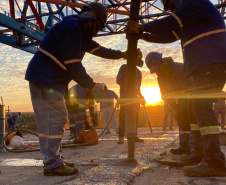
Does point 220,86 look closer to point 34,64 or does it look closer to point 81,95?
point 34,64

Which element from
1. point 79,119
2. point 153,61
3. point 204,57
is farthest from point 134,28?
point 79,119

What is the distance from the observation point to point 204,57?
2.56 m

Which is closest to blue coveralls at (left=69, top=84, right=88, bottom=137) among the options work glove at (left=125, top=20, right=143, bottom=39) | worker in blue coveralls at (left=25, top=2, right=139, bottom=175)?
worker in blue coveralls at (left=25, top=2, right=139, bottom=175)

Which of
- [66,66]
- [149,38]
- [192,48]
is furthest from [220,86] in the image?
[66,66]

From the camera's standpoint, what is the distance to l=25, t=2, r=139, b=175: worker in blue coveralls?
2688 millimetres

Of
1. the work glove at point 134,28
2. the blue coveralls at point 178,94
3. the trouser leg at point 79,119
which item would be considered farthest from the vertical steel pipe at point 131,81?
the trouser leg at point 79,119

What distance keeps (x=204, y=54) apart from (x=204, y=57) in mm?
30

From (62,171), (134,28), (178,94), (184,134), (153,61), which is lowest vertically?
(62,171)

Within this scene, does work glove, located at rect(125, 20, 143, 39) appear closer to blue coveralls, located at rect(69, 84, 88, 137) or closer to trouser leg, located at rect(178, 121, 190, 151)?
trouser leg, located at rect(178, 121, 190, 151)

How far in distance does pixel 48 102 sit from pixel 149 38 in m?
1.42

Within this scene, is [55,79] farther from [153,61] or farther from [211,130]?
[153,61]

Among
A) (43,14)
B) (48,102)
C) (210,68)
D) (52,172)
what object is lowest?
(52,172)

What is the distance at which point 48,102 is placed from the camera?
278cm

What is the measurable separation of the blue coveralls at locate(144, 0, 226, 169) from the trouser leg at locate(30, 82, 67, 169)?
123cm
